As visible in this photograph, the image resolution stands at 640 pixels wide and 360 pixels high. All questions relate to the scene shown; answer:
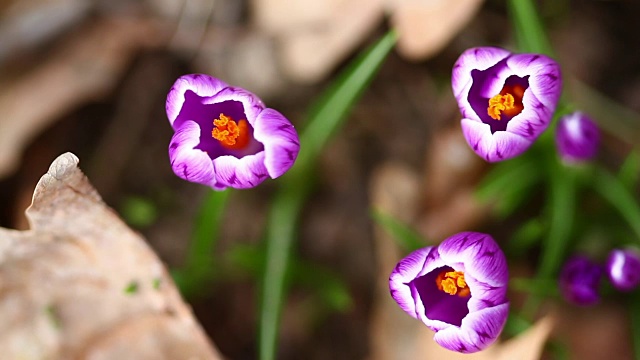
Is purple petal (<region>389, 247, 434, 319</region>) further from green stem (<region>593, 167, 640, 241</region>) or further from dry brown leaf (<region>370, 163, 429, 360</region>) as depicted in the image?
green stem (<region>593, 167, 640, 241</region>)

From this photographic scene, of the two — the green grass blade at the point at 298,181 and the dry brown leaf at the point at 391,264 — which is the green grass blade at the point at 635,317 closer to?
the dry brown leaf at the point at 391,264

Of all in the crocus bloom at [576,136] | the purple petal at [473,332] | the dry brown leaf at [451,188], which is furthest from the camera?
the dry brown leaf at [451,188]

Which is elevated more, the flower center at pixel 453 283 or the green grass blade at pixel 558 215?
the flower center at pixel 453 283

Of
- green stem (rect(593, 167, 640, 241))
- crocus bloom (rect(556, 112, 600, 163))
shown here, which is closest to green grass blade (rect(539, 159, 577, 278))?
green stem (rect(593, 167, 640, 241))

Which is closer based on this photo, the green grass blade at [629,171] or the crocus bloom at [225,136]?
the crocus bloom at [225,136]

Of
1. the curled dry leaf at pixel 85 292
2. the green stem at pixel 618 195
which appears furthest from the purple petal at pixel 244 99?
the green stem at pixel 618 195

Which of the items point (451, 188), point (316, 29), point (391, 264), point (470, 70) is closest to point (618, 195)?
point (451, 188)

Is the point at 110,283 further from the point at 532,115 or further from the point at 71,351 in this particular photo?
the point at 532,115
